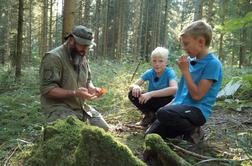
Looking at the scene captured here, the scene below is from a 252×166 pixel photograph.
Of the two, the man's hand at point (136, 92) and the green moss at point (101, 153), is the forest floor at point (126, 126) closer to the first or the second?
the man's hand at point (136, 92)

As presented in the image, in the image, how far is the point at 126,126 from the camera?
5.12m

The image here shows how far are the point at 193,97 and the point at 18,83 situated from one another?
22.6 feet

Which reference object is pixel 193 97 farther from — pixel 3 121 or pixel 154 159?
pixel 3 121

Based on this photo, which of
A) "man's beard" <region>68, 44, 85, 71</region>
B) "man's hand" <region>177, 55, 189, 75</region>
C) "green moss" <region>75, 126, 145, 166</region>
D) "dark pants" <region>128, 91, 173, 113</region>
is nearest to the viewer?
"green moss" <region>75, 126, 145, 166</region>

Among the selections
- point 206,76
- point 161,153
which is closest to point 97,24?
point 206,76

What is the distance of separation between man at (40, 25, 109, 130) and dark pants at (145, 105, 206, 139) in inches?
37.6

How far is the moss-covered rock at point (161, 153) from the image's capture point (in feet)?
9.99

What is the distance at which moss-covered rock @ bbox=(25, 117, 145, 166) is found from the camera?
9.53 ft

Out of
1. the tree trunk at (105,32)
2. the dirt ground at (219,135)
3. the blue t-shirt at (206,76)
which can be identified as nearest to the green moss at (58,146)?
the dirt ground at (219,135)

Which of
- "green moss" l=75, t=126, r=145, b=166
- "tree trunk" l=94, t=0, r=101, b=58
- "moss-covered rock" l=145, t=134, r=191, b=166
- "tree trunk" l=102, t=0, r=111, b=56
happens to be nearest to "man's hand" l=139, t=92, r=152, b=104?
"moss-covered rock" l=145, t=134, r=191, b=166

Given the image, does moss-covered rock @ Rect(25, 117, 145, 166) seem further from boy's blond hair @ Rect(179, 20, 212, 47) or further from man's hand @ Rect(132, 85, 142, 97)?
man's hand @ Rect(132, 85, 142, 97)

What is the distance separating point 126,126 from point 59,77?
1259mm

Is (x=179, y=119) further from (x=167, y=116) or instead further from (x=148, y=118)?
(x=148, y=118)

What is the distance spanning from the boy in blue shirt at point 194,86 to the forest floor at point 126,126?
Answer: 0.83 ft
